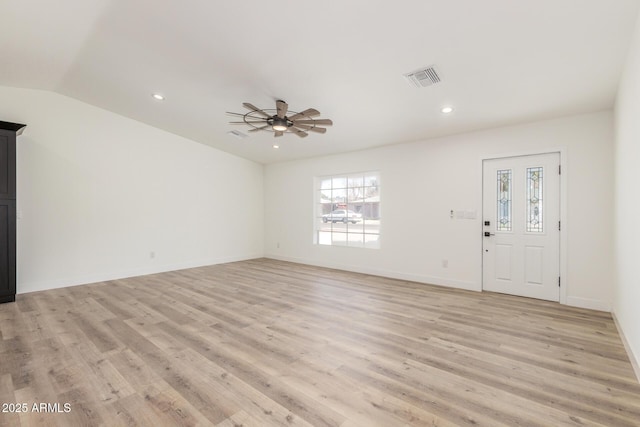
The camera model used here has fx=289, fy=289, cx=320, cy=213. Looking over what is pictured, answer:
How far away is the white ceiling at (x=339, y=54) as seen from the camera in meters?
2.42

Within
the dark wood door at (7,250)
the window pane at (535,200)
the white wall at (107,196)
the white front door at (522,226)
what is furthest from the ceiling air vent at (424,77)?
the dark wood door at (7,250)

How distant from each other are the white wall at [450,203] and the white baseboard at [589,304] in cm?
1

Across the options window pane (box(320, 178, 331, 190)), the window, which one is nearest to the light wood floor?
the window

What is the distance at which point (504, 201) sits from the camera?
4500mm

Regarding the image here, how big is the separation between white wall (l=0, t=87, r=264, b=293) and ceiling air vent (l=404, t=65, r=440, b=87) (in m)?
5.14

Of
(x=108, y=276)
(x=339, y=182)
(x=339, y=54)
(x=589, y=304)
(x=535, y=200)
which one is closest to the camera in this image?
(x=339, y=54)

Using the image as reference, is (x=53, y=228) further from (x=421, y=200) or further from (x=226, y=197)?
(x=421, y=200)

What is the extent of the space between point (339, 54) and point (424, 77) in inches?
39.9

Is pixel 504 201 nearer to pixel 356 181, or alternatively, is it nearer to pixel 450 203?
pixel 450 203

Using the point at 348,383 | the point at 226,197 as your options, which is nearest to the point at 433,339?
the point at 348,383

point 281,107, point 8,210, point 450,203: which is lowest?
point 8,210

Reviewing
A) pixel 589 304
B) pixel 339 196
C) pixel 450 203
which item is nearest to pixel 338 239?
pixel 339 196

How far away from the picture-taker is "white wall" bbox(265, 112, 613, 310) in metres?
3.79

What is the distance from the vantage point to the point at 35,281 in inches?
182
